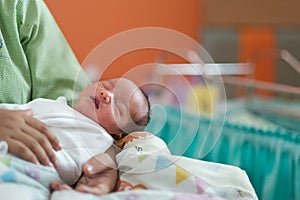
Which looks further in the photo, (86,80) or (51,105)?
(86,80)

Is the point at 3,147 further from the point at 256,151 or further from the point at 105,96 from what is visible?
the point at 256,151

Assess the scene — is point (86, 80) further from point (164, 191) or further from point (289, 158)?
point (289, 158)

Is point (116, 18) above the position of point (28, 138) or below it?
below

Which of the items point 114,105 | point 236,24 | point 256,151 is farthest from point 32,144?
point 236,24

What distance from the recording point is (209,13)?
3.94 meters

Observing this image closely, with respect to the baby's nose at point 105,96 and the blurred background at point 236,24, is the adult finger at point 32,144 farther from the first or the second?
the blurred background at point 236,24

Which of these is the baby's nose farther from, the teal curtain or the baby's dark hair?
the teal curtain

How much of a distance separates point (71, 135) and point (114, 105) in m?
0.12

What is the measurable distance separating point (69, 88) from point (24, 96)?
0.12 meters

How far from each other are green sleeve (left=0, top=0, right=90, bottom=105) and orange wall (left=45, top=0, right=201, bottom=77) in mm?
1595

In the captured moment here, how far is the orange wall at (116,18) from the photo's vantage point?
315cm

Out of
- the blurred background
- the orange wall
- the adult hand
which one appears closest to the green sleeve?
the adult hand

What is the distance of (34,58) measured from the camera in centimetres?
117

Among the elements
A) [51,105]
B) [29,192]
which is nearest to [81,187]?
[29,192]
